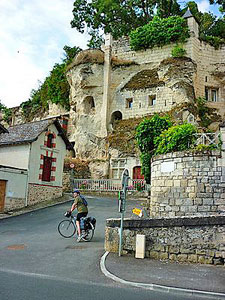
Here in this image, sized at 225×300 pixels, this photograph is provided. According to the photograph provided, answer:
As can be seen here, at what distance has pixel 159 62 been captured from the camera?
30750mm

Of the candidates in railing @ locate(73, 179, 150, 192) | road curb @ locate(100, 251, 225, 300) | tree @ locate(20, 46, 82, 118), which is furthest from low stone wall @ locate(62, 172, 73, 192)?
road curb @ locate(100, 251, 225, 300)

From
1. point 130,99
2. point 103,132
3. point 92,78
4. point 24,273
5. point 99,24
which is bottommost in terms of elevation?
point 24,273

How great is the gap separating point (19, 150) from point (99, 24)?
2172cm

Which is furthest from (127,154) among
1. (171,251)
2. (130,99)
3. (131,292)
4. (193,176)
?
(131,292)

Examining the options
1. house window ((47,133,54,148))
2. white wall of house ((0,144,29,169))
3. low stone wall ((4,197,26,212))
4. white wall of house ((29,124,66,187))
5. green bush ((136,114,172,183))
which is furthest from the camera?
house window ((47,133,54,148))

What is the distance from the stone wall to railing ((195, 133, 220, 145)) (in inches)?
25.2

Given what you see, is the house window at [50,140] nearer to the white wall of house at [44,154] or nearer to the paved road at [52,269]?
the white wall of house at [44,154]

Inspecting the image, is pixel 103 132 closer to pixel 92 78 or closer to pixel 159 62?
pixel 92 78

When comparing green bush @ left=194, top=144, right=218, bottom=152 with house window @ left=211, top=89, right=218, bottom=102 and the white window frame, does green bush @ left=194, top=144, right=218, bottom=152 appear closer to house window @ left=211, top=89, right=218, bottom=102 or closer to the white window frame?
the white window frame

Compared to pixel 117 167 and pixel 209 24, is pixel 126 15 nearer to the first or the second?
pixel 209 24

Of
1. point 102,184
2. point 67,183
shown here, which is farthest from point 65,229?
point 67,183

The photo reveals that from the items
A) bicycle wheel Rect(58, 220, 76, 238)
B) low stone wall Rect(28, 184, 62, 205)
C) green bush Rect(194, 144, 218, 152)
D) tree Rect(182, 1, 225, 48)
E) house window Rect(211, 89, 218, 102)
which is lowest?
bicycle wheel Rect(58, 220, 76, 238)

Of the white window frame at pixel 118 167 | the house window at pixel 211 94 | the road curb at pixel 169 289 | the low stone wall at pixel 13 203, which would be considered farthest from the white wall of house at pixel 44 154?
the house window at pixel 211 94

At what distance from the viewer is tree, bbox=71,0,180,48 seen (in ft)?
110
